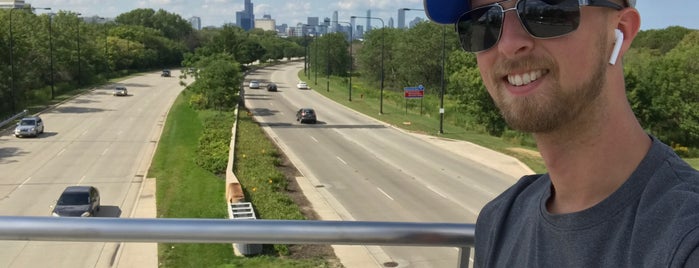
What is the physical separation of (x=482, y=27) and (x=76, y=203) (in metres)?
19.3

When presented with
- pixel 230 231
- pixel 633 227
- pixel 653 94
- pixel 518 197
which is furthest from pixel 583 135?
pixel 653 94

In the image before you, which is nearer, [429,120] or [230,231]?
[230,231]

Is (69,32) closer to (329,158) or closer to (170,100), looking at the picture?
(170,100)

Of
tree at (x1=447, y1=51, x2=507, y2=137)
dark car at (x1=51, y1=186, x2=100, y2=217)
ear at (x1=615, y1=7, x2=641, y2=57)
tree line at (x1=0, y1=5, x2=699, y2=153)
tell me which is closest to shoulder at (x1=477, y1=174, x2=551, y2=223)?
ear at (x1=615, y1=7, x2=641, y2=57)

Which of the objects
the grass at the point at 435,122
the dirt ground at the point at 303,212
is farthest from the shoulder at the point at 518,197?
the grass at the point at 435,122

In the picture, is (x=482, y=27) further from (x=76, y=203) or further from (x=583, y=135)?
(x=76, y=203)

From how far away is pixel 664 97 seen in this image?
4659 centimetres

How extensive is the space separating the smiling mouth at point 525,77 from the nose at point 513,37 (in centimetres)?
7

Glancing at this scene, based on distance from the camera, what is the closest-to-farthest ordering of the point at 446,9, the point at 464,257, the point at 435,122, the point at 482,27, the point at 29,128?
the point at 482,27 < the point at 446,9 < the point at 464,257 < the point at 29,128 < the point at 435,122

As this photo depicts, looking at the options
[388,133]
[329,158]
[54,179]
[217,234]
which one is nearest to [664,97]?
[388,133]

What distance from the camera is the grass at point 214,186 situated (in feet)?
37.8

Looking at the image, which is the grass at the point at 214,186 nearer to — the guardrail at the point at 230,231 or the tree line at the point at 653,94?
the guardrail at the point at 230,231

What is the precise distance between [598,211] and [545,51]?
0.42 m

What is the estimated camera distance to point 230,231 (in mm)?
2646
